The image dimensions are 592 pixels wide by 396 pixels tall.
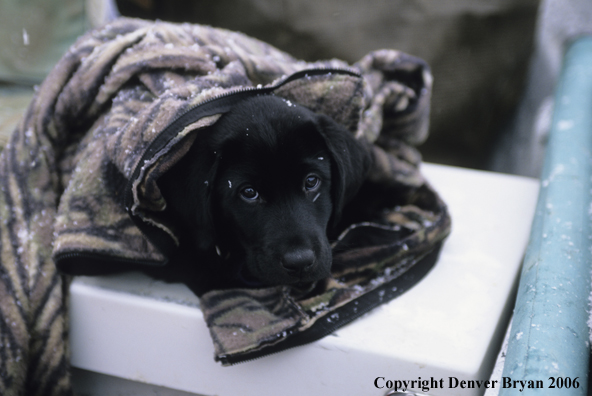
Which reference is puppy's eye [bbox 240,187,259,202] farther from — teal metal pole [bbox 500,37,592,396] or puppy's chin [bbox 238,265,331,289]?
teal metal pole [bbox 500,37,592,396]

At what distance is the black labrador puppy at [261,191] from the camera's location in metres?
1.27

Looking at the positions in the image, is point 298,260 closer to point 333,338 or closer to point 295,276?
point 295,276

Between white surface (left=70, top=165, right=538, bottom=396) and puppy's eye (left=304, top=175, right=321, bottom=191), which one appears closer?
white surface (left=70, top=165, right=538, bottom=396)

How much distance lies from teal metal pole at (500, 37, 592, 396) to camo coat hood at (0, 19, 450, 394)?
0.34m

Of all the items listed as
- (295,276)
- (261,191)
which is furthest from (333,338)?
(261,191)

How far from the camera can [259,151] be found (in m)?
1.28

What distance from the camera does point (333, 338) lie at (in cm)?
124

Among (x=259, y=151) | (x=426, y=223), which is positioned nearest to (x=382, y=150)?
(x=426, y=223)

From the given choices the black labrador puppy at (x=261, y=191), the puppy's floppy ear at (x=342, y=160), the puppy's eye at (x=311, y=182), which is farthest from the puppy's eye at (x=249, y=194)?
the puppy's floppy ear at (x=342, y=160)

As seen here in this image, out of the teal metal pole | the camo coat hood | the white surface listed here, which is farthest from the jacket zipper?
the teal metal pole

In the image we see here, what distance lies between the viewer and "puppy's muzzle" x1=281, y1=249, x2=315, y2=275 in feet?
3.98

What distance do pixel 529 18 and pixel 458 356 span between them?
2573 mm

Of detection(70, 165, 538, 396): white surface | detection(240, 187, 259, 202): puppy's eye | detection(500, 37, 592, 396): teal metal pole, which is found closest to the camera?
detection(500, 37, 592, 396): teal metal pole

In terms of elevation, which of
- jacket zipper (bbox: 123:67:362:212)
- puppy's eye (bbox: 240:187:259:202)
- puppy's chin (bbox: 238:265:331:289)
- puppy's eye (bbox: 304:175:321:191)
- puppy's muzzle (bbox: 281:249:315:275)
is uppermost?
jacket zipper (bbox: 123:67:362:212)
